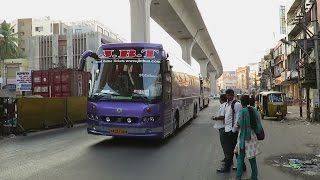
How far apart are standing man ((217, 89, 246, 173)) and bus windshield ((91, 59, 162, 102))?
4.27 metres

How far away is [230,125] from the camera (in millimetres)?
9008

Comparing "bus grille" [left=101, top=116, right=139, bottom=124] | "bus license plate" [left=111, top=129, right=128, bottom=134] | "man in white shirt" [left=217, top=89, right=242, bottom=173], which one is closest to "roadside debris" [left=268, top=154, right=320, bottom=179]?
"man in white shirt" [left=217, top=89, right=242, bottom=173]

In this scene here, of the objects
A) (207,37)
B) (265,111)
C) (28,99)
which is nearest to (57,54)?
(207,37)

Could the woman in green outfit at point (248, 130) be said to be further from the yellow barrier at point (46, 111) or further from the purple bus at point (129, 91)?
the yellow barrier at point (46, 111)

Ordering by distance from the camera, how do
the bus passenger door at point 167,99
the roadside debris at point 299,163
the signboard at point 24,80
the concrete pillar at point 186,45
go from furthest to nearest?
the concrete pillar at point 186,45 < the signboard at point 24,80 < the bus passenger door at point 167,99 < the roadside debris at point 299,163

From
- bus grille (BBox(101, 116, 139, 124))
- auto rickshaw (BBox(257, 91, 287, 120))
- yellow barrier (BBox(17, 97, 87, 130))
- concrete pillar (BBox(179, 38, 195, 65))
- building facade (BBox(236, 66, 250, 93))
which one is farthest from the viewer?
building facade (BBox(236, 66, 250, 93))

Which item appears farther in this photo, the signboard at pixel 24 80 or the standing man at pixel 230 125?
the signboard at pixel 24 80

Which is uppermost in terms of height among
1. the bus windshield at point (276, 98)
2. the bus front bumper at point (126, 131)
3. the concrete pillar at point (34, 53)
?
the concrete pillar at point (34, 53)

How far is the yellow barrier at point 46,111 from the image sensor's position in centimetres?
1809

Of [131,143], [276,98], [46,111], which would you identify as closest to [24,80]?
[46,111]

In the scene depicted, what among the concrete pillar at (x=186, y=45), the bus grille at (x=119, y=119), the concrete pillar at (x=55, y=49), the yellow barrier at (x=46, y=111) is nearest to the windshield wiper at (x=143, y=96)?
the bus grille at (x=119, y=119)

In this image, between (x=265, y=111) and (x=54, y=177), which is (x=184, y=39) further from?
(x=54, y=177)

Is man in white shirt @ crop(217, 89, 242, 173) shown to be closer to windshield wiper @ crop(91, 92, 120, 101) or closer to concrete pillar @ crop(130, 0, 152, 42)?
windshield wiper @ crop(91, 92, 120, 101)

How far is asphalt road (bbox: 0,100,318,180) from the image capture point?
8.82 m
